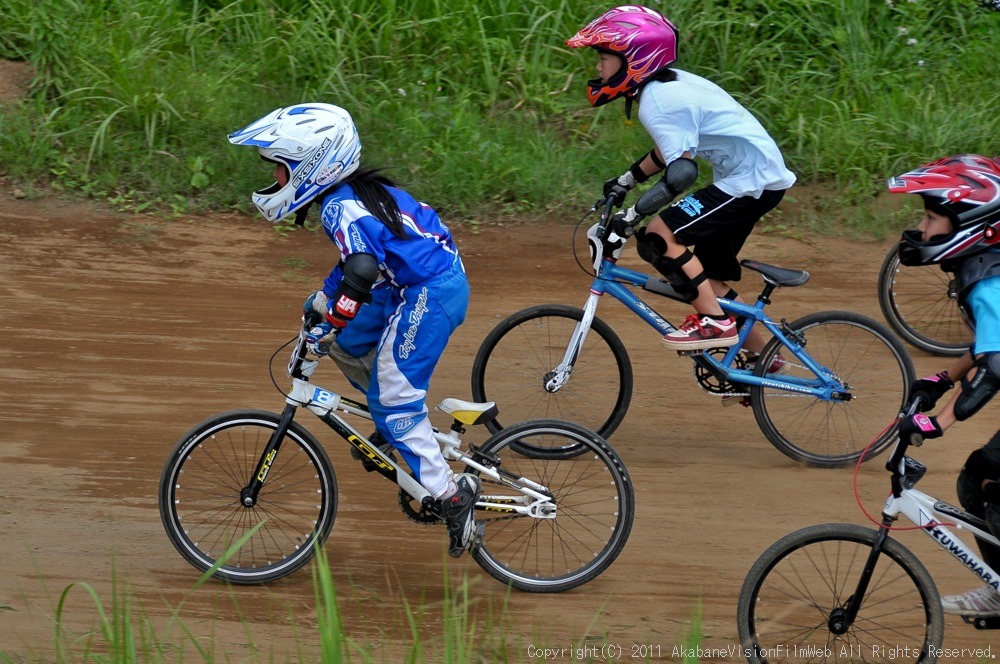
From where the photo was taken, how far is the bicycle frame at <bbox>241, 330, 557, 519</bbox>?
16.2ft

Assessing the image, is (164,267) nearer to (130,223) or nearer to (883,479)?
(130,223)

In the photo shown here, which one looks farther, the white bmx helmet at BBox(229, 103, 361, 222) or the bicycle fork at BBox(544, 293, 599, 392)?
the bicycle fork at BBox(544, 293, 599, 392)

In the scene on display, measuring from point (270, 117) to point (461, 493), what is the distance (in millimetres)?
1784

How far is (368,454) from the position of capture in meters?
5.02

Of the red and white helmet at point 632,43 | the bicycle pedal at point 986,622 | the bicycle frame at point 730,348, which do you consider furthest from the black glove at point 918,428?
the red and white helmet at point 632,43

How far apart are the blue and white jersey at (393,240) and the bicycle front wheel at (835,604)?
1811 millimetres

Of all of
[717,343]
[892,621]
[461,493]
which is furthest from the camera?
[717,343]

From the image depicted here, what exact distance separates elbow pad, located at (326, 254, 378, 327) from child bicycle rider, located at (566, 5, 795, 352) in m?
1.95

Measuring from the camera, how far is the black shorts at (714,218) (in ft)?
20.6

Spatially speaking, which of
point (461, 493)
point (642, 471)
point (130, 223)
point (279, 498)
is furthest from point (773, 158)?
point (130, 223)

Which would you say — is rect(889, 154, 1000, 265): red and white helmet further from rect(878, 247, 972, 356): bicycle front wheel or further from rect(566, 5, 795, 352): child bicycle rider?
rect(878, 247, 972, 356): bicycle front wheel

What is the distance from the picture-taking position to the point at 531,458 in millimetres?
5309

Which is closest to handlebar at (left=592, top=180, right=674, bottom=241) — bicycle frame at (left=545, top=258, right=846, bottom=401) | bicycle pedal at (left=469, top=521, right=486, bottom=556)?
bicycle frame at (left=545, top=258, right=846, bottom=401)

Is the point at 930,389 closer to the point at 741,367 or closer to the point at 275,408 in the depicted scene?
the point at 741,367
